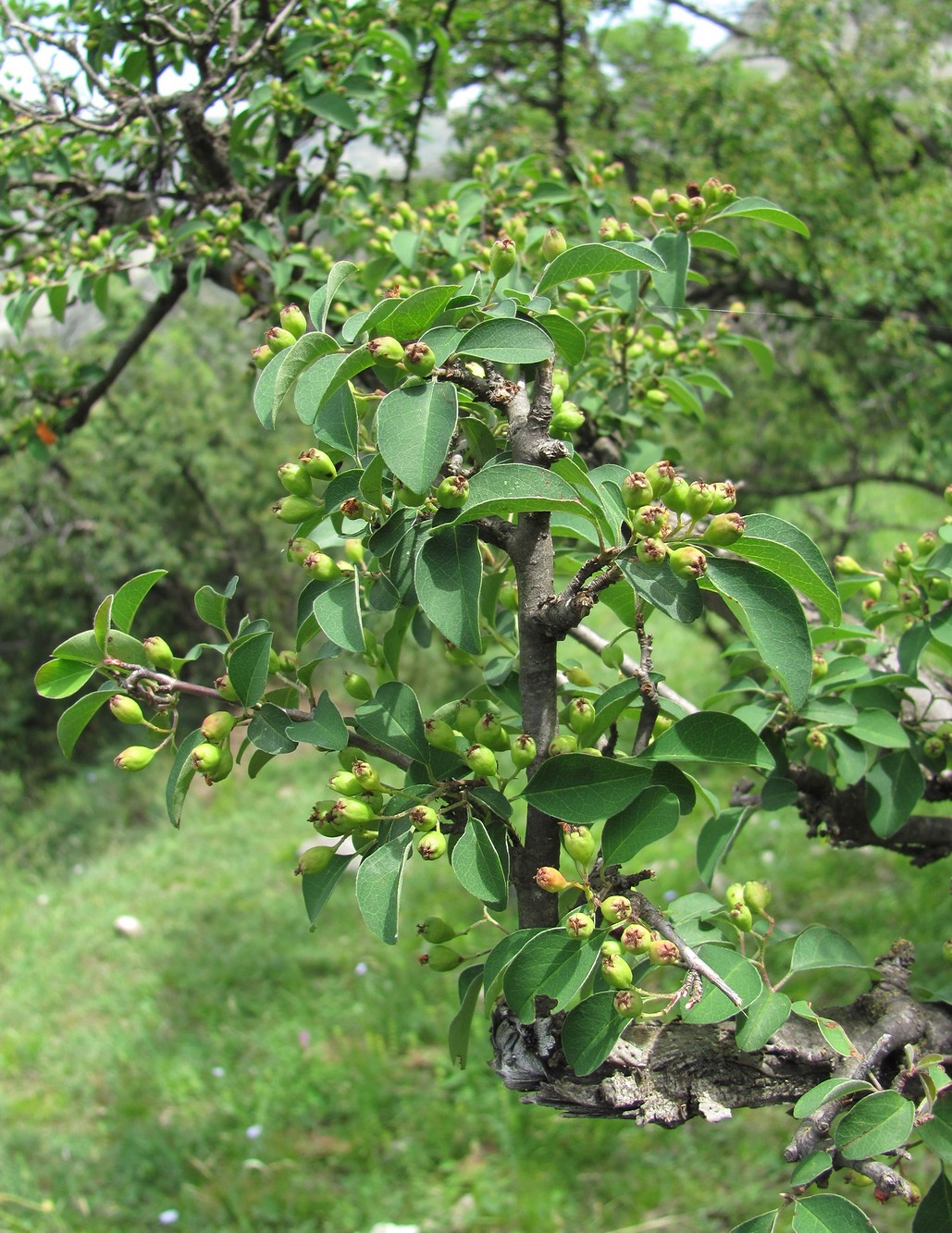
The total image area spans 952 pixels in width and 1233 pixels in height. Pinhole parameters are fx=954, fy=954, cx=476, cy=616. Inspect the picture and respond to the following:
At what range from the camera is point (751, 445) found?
15.3 feet

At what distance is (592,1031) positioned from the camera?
0.80 meters

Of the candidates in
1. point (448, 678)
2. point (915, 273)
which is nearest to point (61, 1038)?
point (448, 678)

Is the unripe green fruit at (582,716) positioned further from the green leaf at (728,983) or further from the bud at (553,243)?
the bud at (553,243)

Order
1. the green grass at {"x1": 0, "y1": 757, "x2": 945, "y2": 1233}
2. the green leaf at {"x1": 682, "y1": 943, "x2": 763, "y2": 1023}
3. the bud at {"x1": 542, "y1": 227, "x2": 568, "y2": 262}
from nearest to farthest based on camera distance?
the green leaf at {"x1": 682, "y1": 943, "x2": 763, "y2": 1023}, the bud at {"x1": 542, "y1": 227, "x2": 568, "y2": 262}, the green grass at {"x1": 0, "y1": 757, "x2": 945, "y2": 1233}

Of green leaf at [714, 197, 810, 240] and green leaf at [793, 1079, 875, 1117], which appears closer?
green leaf at [793, 1079, 875, 1117]

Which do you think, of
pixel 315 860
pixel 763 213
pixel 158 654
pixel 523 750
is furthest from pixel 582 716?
pixel 763 213

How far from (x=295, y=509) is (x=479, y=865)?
14.1 inches

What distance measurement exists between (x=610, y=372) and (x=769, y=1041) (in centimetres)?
111

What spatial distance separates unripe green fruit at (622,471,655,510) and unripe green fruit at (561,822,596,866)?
0.28 meters

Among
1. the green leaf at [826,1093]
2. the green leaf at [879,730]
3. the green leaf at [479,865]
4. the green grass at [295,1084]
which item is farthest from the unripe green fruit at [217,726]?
the green grass at [295,1084]

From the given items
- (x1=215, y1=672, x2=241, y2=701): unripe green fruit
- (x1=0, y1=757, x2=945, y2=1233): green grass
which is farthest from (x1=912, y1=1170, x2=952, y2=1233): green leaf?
(x1=0, y1=757, x2=945, y2=1233): green grass

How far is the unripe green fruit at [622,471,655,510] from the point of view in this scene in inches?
29.8

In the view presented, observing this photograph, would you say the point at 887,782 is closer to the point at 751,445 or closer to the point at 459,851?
the point at 459,851

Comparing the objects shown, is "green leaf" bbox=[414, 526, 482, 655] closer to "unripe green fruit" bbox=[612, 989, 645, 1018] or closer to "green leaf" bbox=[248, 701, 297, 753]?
"green leaf" bbox=[248, 701, 297, 753]
